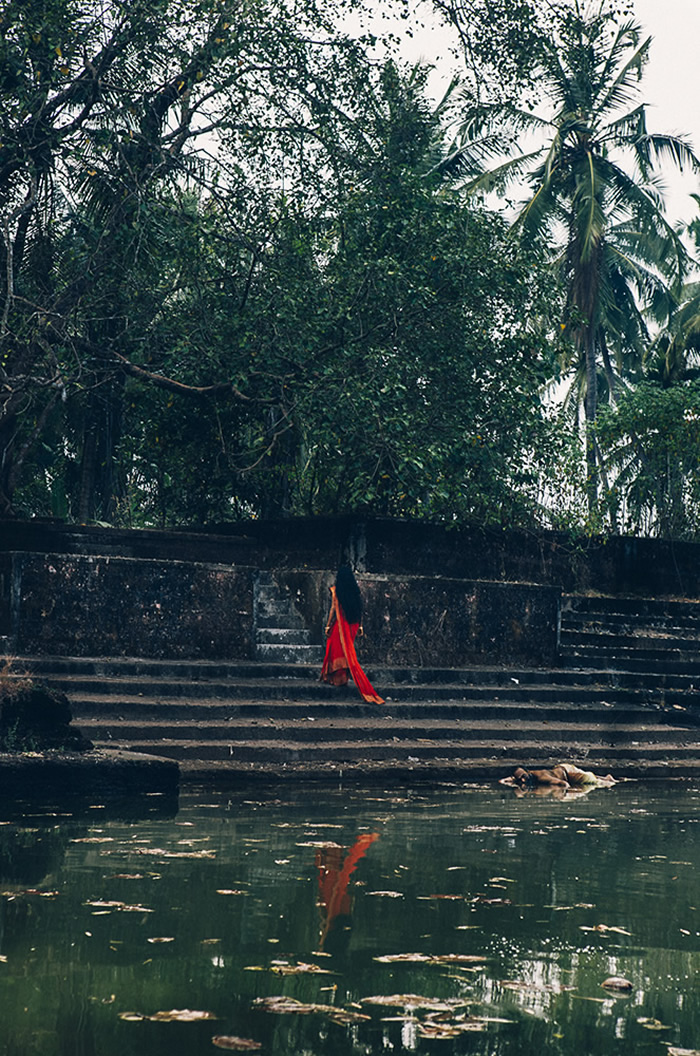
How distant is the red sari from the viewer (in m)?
11.2

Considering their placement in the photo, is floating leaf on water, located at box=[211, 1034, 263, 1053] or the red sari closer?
floating leaf on water, located at box=[211, 1034, 263, 1053]

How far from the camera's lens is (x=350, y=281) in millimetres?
13883

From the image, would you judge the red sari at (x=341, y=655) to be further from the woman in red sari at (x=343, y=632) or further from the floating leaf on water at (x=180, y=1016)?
the floating leaf on water at (x=180, y=1016)

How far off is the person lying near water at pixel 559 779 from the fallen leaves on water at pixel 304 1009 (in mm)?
6323

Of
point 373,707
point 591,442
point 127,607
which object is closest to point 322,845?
point 373,707

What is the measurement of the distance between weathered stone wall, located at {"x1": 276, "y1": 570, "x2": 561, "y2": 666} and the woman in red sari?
0.95 metres

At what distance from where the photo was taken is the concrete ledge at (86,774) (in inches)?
298

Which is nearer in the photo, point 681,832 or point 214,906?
point 214,906

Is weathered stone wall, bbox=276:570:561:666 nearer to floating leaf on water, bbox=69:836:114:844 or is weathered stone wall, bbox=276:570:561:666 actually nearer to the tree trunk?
the tree trunk

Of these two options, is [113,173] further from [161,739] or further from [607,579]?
[607,579]

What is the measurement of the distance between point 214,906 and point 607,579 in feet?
→ 43.7

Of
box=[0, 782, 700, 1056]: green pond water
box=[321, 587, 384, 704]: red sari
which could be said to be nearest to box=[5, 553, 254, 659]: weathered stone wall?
box=[321, 587, 384, 704]: red sari

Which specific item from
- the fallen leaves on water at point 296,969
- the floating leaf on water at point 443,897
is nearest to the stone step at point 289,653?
the floating leaf on water at point 443,897

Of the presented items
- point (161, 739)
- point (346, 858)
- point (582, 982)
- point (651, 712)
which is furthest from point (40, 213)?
point (582, 982)
